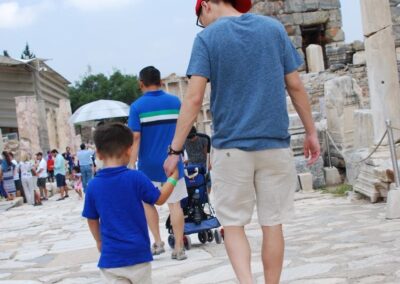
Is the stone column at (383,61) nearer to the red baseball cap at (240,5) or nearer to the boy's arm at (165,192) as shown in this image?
the red baseball cap at (240,5)

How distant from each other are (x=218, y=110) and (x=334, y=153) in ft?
32.9

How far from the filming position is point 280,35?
406cm

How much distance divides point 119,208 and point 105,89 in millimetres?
76178

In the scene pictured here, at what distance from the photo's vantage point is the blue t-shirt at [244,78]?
3.94m

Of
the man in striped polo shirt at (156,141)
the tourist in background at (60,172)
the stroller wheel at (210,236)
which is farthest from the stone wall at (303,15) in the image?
the man in striped polo shirt at (156,141)

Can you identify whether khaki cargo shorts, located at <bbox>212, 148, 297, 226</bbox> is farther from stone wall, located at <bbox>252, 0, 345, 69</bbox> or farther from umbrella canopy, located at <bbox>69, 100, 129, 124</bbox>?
umbrella canopy, located at <bbox>69, 100, 129, 124</bbox>

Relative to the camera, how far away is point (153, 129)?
6398 mm

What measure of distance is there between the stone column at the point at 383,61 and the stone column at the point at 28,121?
19.8 m

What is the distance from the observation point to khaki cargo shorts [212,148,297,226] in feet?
13.1

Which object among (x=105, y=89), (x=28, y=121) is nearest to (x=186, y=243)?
(x=28, y=121)

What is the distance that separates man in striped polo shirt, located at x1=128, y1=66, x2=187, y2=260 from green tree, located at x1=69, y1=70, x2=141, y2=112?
6973 centimetres

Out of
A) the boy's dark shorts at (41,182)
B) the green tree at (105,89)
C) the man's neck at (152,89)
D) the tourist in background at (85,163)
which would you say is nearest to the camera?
the man's neck at (152,89)

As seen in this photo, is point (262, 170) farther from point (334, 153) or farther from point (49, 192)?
point (49, 192)

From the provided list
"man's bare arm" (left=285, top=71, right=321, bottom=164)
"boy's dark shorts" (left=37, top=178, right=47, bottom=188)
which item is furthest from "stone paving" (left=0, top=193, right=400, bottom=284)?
"boy's dark shorts" (left=37, top=178, right=47, bottom=188)
